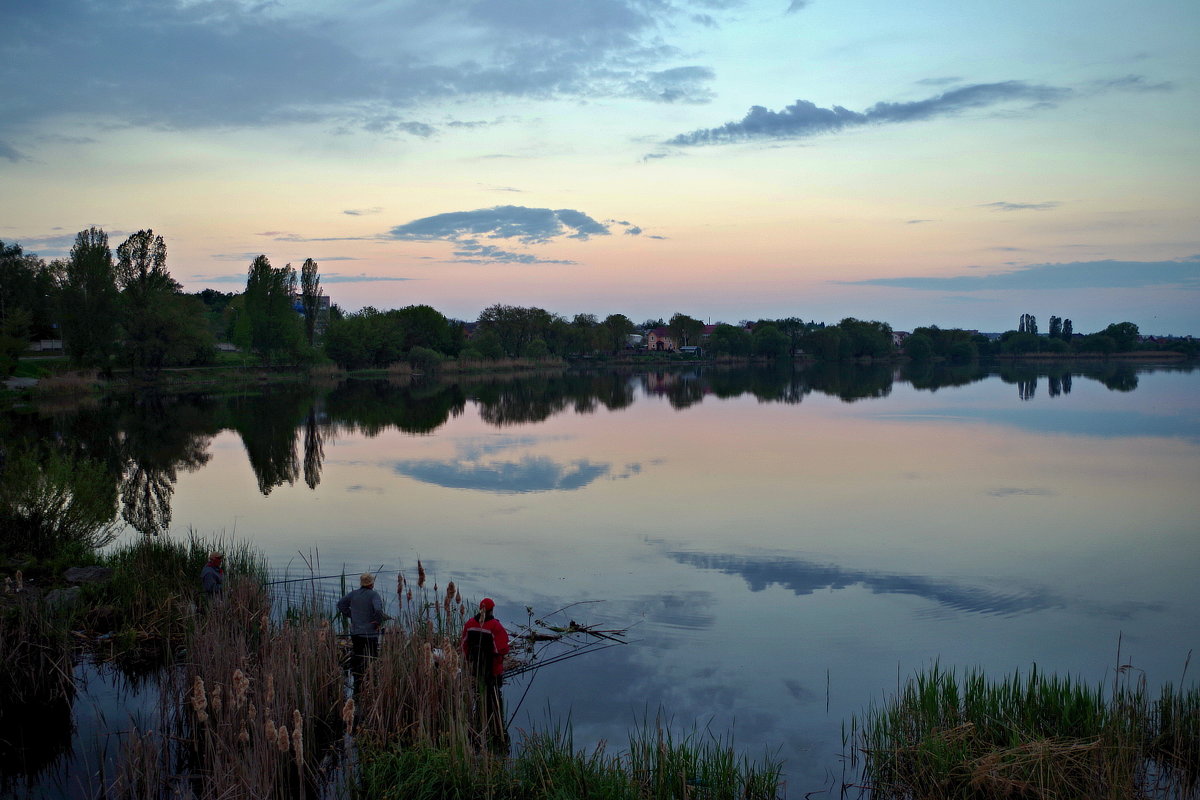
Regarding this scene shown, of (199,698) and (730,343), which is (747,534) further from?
(730,343)

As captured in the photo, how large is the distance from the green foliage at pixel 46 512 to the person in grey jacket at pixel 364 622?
6.32 m

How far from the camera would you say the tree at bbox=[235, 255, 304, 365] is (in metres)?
66.1

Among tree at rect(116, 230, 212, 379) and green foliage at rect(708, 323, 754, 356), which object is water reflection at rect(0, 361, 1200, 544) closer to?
tree at rect(116, 230, 212, 379)

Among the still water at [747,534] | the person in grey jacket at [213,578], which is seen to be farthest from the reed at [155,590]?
the still water at [747,534]

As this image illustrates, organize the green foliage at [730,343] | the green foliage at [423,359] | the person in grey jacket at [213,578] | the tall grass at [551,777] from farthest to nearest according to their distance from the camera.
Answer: the green foliage at [730,343] < the green foliage at [423,359] < the person in grey jacket at [213,578] < the tall grass at [551,777]

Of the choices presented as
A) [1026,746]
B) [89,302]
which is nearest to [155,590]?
[1026,746]

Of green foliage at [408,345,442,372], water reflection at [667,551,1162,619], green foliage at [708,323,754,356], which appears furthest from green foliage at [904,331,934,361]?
water reflection at [667,551,1162,619]

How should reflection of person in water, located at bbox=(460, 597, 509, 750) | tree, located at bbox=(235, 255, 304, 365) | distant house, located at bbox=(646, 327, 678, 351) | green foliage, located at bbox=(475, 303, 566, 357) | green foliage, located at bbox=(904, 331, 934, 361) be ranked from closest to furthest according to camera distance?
reflection of person in water, located at bbox=(460, 597, 509, 750) < tree, located at bbox=(235, 255, 304, 365) < green foliage, located at bbox=(475, 303, 566, 357) < green foliage, located at bbox=(904, 331, 934, 361) < distant house, located at bbox=(646, 327, 678, 351)

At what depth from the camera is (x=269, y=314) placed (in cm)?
6612

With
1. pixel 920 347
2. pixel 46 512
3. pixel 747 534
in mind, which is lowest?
pixel 747 534

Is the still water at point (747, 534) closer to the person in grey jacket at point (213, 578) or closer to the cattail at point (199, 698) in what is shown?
the cattail at point (199, 698)

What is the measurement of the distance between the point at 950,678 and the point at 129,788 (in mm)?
6752

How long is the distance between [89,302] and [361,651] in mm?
51459

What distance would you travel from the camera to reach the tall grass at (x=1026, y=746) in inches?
231
